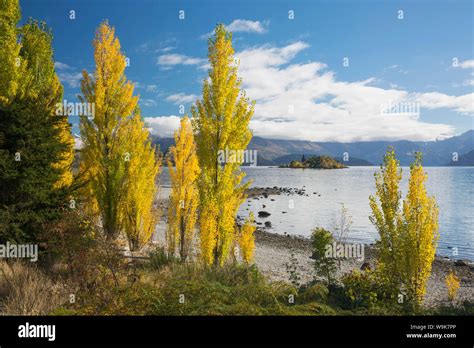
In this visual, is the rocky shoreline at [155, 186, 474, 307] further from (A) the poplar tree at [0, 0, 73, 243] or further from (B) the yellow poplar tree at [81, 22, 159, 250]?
(A) the poplar tree at [0, 0, 73, 243]

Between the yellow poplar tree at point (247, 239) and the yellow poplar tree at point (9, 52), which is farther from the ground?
the yellow poplar tree at point (9, 52)

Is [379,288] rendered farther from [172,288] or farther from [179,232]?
[179,232]

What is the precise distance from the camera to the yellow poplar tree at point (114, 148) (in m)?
14.9

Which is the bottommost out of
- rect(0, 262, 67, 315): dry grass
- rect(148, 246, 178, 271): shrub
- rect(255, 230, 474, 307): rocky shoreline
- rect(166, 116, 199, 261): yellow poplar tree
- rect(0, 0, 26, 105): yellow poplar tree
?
rect(255, 230, 474, 307): rocky shoreline

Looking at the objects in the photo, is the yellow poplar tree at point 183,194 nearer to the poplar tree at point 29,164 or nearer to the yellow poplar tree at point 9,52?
the poplar tree at point 29,164

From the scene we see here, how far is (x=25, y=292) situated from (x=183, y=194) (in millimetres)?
7564

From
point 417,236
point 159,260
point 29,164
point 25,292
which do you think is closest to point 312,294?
point 417,236

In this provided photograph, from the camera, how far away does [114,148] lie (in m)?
15.0

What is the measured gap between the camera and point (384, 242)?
11.2 meters

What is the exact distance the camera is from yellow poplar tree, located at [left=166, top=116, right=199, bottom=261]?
1418 centimetres

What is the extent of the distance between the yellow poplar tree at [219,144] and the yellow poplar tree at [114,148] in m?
4.21

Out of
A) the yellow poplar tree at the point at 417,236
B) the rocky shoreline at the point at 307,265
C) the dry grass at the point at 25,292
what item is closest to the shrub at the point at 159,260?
the dry grass at the point at 25,292

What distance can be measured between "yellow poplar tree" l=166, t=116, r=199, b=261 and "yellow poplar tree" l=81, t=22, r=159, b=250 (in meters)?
1.94

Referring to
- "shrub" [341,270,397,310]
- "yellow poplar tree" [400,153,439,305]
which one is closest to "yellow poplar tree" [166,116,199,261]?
"shrub" [341,270,397,310]
